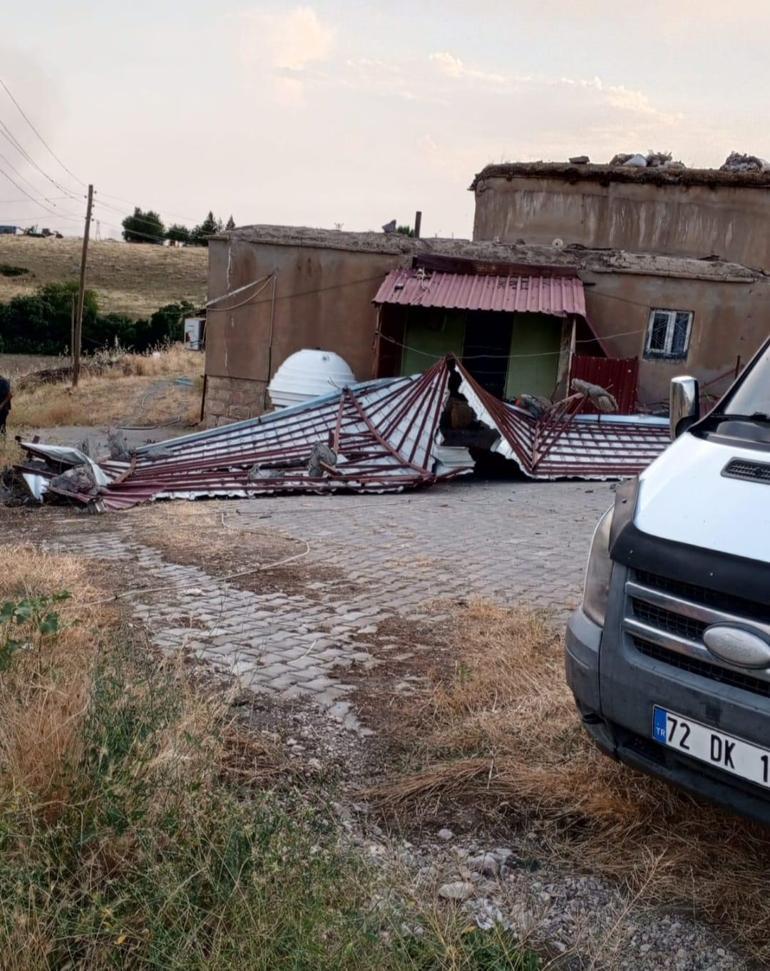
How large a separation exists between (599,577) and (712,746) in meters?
0.70

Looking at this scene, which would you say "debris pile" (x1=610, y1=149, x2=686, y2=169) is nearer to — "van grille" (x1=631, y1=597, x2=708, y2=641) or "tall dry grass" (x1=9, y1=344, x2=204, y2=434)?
"tall dry grass" (x1=9, y1=344, x2=204, y2=434)

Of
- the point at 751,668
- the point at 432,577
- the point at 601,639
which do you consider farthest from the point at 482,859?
the point at 432,577

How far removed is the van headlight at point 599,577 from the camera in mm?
2938

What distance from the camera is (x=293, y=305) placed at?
16.7m

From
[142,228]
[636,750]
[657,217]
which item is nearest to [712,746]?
[636,750]

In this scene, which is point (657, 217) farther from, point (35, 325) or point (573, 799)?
point (35, 325)

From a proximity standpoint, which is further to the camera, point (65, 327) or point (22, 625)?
point (65, 327)

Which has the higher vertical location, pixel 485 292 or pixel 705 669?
pixel 485 292

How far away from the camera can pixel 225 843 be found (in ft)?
8.41

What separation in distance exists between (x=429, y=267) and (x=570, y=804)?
14.0 m

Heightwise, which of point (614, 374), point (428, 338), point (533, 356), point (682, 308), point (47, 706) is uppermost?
point (682, 308)

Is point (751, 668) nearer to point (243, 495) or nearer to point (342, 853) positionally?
point (342, 853)

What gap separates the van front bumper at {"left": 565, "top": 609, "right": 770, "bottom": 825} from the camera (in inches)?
97.3

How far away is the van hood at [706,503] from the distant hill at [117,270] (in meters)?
45.5
